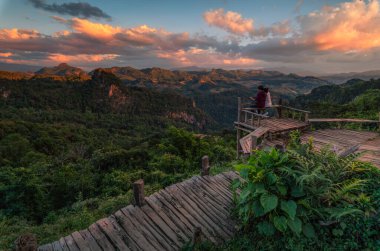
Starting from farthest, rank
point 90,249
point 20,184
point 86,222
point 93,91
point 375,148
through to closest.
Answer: point 93,91 < point 20,184 < point 375,148 < point 86,222 < point 90,249

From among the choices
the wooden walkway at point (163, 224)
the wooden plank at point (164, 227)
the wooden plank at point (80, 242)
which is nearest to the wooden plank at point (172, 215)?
the wooden walkway at point (163, 224)

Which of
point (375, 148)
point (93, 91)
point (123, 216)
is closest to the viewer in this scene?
point (123, 216)

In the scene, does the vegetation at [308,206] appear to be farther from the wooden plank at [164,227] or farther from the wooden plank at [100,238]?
the wooden plank at [100,238]

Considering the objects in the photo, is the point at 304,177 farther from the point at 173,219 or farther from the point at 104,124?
the point at 104,124

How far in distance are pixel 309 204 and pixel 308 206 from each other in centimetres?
24

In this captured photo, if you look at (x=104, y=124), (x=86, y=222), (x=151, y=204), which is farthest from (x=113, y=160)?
(x=104, y=124)

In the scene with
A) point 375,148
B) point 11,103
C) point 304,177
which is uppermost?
point 304,177

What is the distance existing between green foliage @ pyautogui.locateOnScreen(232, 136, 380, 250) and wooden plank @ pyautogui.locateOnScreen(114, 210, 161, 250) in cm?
158

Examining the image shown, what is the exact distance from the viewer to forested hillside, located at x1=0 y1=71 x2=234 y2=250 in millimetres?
10297

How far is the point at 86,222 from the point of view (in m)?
8.12

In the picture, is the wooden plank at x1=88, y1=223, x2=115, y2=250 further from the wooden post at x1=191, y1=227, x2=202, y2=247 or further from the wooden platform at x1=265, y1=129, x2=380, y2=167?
the wooden platform at x1=265, y1=129, x2=380, y2=167

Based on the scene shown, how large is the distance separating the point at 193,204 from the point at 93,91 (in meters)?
140

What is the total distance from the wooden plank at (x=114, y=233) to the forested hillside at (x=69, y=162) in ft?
8.37

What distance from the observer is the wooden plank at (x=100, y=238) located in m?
5.09
